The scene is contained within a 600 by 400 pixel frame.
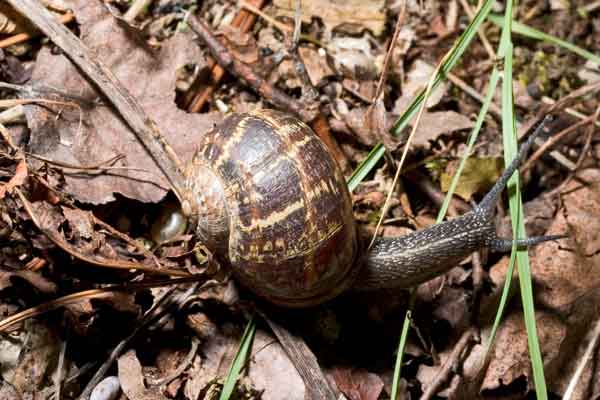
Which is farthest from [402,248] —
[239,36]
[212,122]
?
[239,36]

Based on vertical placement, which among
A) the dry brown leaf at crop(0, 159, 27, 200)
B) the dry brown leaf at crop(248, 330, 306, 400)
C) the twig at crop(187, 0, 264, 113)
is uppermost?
the twig at crop(187, 0, 264, 113)

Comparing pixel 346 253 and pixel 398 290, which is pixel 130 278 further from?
pixel 398 290

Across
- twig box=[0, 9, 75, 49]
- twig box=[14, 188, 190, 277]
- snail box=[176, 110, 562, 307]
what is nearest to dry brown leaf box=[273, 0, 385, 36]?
snail box=[176, 110, 562, 307]

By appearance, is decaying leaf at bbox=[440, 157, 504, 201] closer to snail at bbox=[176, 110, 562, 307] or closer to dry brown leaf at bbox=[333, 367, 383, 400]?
snail at bbox=[176, 110, 562, 307]

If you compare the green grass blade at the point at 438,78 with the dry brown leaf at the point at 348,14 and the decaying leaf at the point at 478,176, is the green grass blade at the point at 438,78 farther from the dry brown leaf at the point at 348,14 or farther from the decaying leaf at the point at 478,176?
the dry brown leaf at the point at 348,14

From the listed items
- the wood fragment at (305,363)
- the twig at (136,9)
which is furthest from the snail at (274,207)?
the twig at (136,9)
